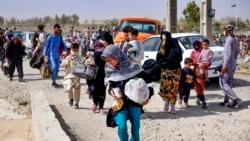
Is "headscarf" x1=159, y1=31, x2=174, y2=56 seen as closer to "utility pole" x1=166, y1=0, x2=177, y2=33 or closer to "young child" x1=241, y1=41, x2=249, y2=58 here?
"utility pole" x1=166, y1=0, x2=177, y2=33

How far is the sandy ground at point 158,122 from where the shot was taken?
639cm

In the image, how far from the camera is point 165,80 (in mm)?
7734

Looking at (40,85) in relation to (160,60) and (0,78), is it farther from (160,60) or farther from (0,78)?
(160,60)

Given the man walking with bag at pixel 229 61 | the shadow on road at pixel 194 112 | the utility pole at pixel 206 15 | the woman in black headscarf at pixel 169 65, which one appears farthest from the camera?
the utility pole at pixel 206 15

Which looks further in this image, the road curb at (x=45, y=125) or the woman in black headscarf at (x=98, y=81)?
the woman in black headscarf at (x=98, y=81)

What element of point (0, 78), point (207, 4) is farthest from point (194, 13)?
point (0, 78)

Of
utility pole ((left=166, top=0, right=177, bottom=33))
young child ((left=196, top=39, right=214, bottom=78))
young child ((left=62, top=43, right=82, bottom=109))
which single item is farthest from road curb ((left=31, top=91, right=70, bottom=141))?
utility pole ((left=166, top=0, right=177, bottom=33))

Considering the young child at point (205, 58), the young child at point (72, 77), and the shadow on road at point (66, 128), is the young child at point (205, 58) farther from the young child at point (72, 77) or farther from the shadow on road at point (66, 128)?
the shadow on road at point (66, 128)

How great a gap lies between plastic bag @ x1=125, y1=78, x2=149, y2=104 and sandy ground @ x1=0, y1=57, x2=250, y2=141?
1.46 meters

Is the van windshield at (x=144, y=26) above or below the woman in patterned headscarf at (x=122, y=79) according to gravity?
above

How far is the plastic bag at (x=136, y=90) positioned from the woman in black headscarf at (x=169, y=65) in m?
2.65

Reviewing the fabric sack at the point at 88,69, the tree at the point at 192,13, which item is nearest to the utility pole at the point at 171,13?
the fabric sack at the point at 88,69

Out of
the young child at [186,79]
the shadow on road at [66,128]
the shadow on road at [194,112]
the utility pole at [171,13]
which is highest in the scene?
the utility pole at [171,13]

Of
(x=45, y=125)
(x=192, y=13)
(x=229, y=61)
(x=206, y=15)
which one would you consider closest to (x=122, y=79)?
(x=45, y=125)
